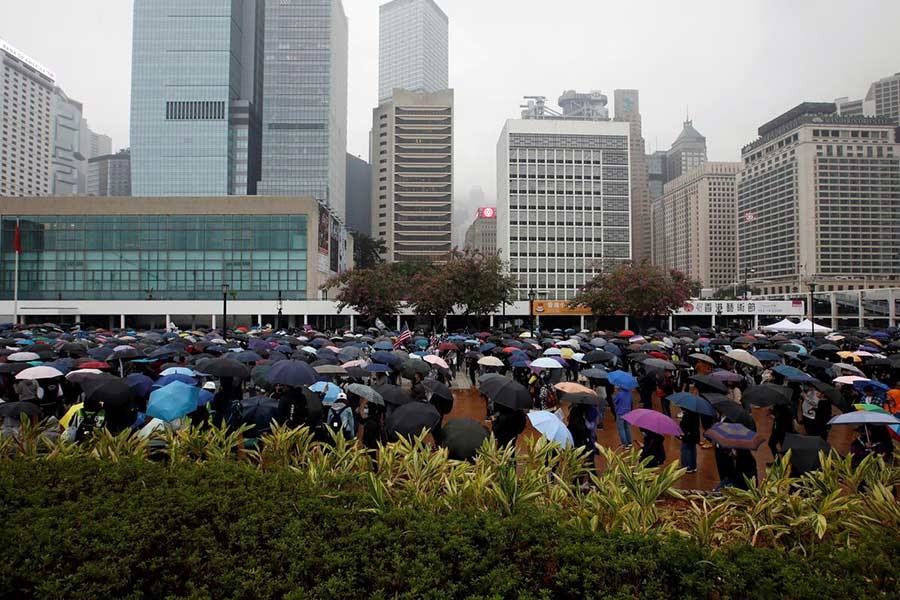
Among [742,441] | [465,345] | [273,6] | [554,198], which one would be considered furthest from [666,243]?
[742,441]

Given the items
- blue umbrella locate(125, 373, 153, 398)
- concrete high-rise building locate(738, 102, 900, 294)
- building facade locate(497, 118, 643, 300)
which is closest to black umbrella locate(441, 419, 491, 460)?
blue umbrella locate(125, 373, 153, 398)

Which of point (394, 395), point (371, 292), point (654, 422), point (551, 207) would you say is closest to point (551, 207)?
point (551, 207)

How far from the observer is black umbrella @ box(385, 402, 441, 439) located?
6.85 metres

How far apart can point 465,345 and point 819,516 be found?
17.1 m

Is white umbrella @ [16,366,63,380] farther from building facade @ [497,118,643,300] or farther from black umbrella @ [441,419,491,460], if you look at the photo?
building facade @ [497,118,643,300]

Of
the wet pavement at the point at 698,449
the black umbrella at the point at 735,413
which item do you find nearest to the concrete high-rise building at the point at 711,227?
the wet pavement at the point at 698,449

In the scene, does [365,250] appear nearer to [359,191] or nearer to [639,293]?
[639,293]

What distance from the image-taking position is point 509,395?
7.82m

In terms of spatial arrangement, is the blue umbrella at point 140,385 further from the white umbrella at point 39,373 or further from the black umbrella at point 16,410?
the white umbrella at point 39,373

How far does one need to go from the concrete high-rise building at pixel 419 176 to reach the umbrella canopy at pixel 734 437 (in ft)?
360

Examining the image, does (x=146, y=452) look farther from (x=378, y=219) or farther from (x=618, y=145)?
(x=378, y=219)

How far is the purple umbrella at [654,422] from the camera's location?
7223 millimetres

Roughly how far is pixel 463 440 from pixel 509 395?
1588mm

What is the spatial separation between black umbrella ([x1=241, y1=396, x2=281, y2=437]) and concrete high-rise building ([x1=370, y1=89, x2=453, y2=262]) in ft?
354
